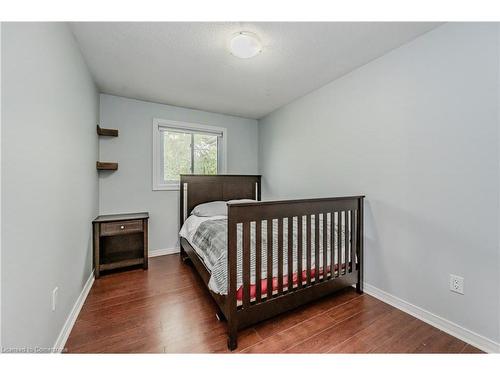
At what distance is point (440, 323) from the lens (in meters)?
1.50

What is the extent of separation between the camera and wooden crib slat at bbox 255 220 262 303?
4.66ft

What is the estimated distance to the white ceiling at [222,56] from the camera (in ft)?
5.02

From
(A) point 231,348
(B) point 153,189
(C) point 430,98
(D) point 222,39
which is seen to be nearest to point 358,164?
(C) point 430,98

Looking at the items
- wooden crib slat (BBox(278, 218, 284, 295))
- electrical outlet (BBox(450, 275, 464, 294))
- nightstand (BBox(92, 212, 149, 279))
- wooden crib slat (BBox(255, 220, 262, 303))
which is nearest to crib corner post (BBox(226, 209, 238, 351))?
wooden crib slat (BBox(255, 220, 262, 303))

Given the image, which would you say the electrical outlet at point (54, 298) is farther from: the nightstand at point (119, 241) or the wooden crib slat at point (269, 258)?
the wooden crib slat at point (269, 258)

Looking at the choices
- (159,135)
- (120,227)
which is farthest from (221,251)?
(159,135)

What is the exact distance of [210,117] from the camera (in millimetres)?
3369

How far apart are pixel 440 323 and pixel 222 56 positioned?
2.76 metres

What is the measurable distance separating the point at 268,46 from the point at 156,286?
2.52 meters

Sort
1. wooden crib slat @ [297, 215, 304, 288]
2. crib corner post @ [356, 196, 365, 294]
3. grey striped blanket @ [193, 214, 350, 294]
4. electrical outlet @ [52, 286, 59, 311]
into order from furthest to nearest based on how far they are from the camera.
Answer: crib corner post @ [356, 196, 365, 294], wooden crib slat @ [297, 215, 304, 288], grey striped blanket @ [193, 214, 350, 294], electrical outlet @ [52, 286, 59, 311]

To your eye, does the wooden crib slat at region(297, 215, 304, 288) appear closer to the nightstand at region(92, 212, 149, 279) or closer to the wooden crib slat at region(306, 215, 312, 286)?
the wooden crib slat at region(306, 215, 312, 286)

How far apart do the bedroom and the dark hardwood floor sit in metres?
0.01

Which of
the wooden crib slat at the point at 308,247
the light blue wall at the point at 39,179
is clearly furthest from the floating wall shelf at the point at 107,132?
the wooden crib slat at the point at 308,247
